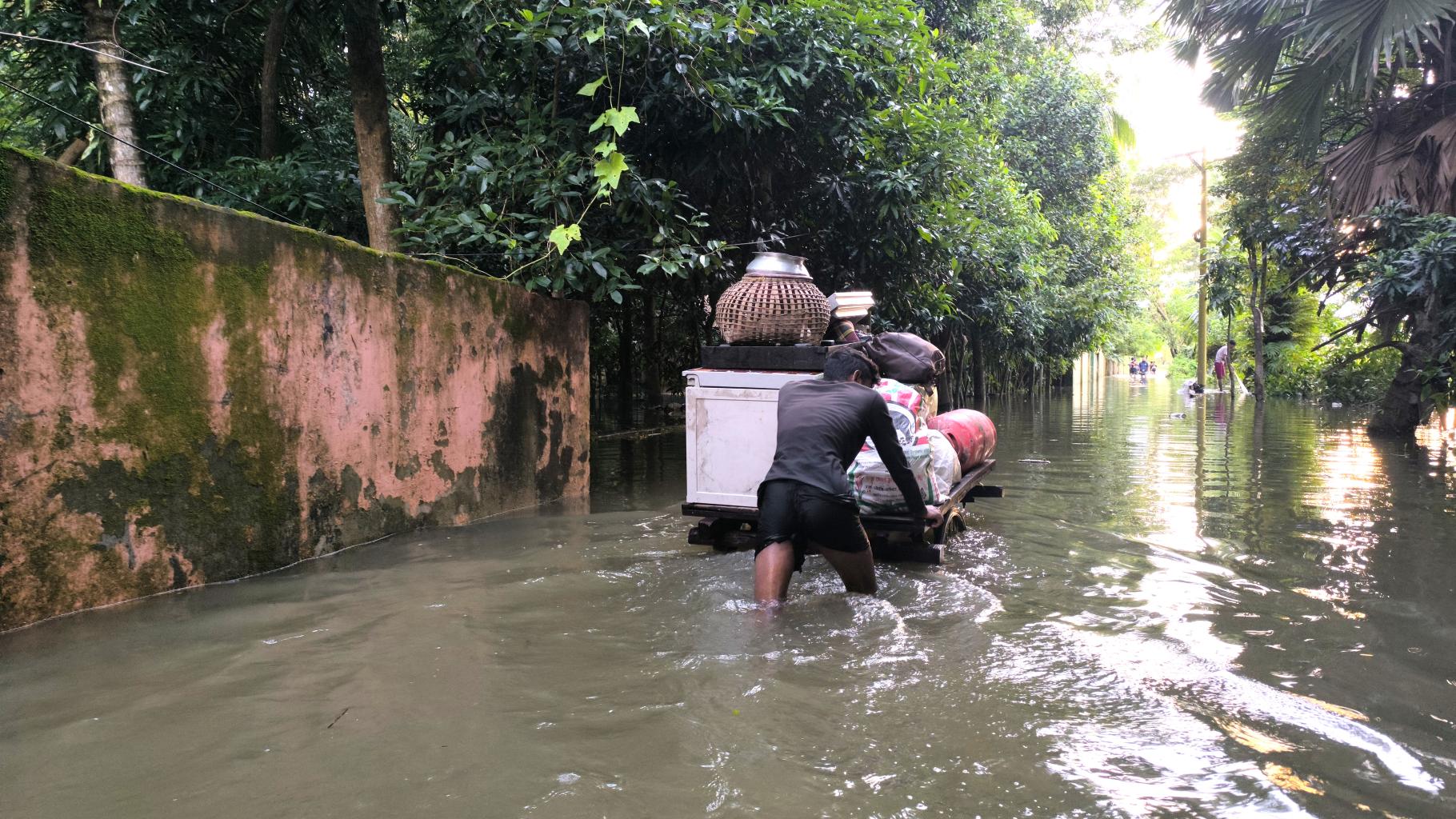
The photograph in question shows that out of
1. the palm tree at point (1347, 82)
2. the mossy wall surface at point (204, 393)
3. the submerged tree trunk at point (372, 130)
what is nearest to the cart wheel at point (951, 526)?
the mossy wall surface at point (204, 393)

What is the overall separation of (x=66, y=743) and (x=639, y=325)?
1611 centimetres

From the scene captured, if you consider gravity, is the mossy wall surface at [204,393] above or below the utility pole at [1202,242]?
below

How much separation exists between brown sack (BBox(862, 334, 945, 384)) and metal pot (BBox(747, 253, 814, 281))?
625mm

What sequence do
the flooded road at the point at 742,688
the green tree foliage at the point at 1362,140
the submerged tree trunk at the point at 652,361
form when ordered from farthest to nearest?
1. the submerged tree trunk at the point at 652,361
2. the green tree foliage at the point at 1362,140
3. the flooded road at the point at 742,688

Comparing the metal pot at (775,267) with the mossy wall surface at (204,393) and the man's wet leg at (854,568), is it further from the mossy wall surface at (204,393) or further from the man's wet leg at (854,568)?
the mossy wall surface at (204,393)

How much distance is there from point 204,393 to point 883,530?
3.56 m

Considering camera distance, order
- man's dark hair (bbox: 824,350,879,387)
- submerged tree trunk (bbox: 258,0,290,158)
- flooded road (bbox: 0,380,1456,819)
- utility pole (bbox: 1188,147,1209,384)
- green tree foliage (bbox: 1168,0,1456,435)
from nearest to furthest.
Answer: flooded road (bbox: 0,380,1456,819)
man's dark hair (bbox: 824,350,879,387)
submerged tree trunk (bbox: 258,0,290,158)
green tree foliage (bbox: 1168,0,1456,435)
utility pole (bbox: 1188,147,1209,384)

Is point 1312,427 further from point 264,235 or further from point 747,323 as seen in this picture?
point 264,235

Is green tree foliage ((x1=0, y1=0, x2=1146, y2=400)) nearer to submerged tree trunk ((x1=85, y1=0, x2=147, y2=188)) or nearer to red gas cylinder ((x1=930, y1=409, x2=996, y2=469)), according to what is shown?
submerged tree trunk ((x1=85, y1=0, x2=147, y2=188))

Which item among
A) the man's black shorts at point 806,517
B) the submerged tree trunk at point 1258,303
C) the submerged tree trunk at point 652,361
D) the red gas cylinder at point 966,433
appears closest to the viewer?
the man's black shorts at point 806,517

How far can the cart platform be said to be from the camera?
5117 mm

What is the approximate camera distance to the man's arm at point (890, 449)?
4.41 meters

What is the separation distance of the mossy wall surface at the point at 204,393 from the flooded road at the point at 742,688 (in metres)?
0.27

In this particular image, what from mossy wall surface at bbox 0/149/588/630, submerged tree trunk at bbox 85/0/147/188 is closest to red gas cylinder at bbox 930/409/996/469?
mossy wall surface at bbox 0/149/588/630
